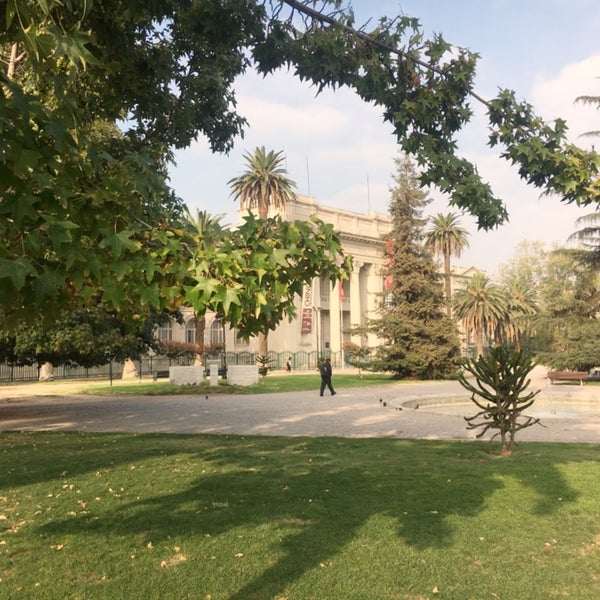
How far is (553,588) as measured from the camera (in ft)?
15.1

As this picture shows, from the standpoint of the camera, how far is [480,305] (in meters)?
57.8

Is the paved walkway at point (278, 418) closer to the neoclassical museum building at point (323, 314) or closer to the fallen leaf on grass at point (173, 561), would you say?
the fallen leaf on grass at point (173, 561)

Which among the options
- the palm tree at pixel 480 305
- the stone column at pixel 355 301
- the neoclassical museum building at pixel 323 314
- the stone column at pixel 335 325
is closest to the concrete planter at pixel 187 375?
the neoclassical museum building at pixel 323 314

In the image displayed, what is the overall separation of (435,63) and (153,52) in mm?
4111

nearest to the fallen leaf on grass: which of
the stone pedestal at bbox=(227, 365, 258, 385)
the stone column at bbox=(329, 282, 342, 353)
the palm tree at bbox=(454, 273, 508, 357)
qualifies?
the stone pedestal at bbox=(227, 365, 258, 385)

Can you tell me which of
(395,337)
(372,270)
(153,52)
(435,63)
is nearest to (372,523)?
(435,63)

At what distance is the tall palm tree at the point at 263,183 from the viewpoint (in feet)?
183

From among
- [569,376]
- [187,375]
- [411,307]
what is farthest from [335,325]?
[569,376]

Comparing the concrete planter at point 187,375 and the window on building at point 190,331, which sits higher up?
the window on building at point 190,331

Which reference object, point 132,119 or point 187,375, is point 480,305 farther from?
point 132,119

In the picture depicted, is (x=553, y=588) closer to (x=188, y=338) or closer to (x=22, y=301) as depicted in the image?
(x=22, y=301)

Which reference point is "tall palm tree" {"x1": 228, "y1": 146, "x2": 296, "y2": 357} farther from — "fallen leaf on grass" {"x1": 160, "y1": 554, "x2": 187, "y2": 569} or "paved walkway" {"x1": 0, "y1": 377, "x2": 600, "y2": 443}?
"fallen leaf on grass" {"x1": 160, "y1": 554, "x2": 187, "y2": 569}

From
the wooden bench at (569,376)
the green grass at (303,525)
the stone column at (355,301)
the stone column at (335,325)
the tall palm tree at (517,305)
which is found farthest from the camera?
the stone column at (355,301)

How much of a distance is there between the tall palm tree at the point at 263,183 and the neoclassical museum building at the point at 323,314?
162 centimetres
